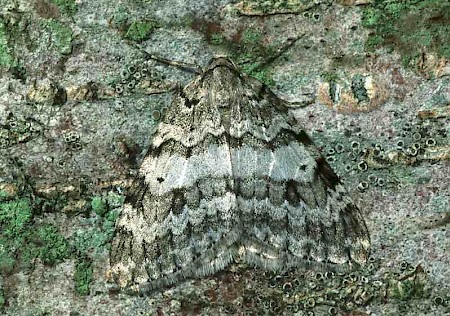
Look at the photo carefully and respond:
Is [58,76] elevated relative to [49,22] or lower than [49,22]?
lower

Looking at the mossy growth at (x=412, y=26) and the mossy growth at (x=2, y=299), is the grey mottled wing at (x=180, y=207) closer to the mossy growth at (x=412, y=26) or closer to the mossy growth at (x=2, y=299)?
the mossy growth at (x=2, y=299)

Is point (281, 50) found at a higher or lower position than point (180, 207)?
higher

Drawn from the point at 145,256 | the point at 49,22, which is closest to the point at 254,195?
the point at 145,256

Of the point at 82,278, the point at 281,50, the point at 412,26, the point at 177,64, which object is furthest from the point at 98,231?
the point at 412,26

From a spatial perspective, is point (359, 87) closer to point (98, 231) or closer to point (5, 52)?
point (98, 231)

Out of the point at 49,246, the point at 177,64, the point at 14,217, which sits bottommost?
the point at 49,246

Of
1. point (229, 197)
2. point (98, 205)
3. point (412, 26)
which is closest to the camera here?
point (412, 26)

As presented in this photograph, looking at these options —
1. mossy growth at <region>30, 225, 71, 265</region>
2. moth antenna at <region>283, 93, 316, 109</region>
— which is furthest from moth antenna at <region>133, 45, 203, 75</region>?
mossy growth at <region>30, 225, 71, 265</region>

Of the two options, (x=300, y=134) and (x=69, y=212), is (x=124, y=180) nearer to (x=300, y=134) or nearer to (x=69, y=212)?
(x=69, y=212)
